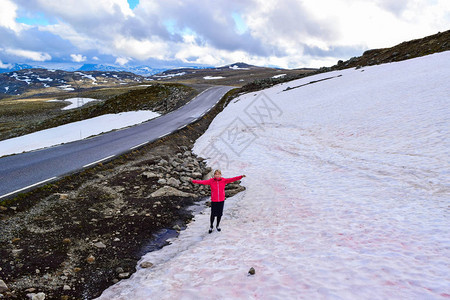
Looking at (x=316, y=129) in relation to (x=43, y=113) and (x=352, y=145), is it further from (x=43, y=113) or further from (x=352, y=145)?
(x=43, y=113)

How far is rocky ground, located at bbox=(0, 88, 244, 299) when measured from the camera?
5.81 meters

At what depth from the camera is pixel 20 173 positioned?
11.7 m

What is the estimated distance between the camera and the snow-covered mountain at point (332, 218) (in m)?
4.77

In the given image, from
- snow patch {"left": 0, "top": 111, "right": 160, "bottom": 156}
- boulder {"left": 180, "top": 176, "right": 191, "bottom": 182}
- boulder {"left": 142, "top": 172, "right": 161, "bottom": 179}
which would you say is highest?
snow patch {"left": 0, "top": 111, "right": 160, "bottom": 156}

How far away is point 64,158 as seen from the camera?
1440 centimetres

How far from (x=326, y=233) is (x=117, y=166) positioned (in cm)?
1123

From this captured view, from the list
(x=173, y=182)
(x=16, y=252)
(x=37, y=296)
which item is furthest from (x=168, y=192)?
(x=37, y=296)

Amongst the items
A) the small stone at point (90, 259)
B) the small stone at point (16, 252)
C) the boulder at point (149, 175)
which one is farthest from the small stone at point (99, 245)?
the boulder at point (149, 175)

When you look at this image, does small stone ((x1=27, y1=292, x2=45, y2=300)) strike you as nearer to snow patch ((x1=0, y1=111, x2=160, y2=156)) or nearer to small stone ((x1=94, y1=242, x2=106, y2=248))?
small stone ((x1=94, y1=242, x2=106, y2=248))

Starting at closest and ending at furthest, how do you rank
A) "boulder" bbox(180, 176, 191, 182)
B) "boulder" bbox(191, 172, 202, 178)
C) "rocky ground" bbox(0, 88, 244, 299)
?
"rocky ground" bbox(0, 88, 244, 299) → "boulder" bbox(180, 176, 191, 182) → "boulder" bbox(191, 172, 202, 178)

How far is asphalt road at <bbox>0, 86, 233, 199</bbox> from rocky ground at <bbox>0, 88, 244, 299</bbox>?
0.98 m

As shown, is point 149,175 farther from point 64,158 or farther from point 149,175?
point 64,158

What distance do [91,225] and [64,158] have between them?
817 centimetres

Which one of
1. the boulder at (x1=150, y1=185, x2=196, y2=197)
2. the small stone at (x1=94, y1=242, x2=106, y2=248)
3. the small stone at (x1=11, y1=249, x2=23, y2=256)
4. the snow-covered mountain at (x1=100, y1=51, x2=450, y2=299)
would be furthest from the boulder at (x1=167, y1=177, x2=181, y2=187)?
the small stone at (x1=11, y1=249, x2=23, y2=256)
